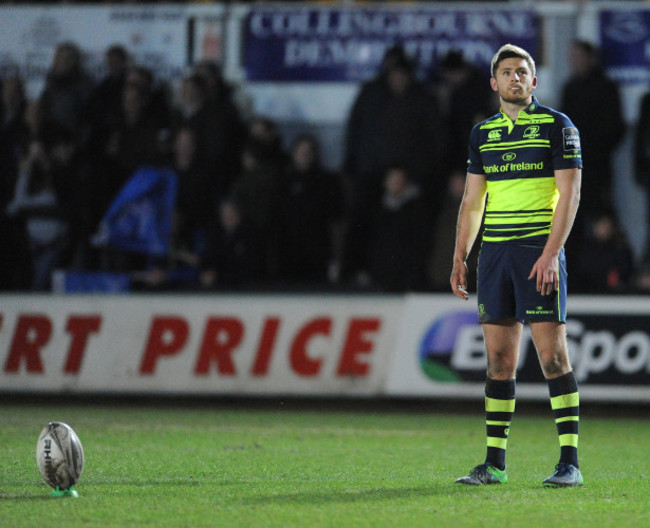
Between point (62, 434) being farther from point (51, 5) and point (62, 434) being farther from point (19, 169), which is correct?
point (51, 5)

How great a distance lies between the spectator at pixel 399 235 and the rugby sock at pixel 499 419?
543cm

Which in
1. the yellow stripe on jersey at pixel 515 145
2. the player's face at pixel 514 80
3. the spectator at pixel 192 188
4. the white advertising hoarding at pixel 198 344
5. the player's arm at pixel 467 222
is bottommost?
the white advertising hoarding at pixel 198 344

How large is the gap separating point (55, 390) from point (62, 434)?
19.1 feet

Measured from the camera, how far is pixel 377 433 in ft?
29.8

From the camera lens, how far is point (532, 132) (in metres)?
6.24

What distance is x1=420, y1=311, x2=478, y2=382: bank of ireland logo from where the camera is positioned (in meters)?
10.9

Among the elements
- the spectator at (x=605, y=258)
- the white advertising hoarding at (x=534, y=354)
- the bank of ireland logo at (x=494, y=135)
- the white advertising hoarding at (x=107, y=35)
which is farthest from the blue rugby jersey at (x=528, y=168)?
the white advertising hoarding at (x=107, y=35)

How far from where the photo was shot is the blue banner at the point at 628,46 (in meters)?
13.2

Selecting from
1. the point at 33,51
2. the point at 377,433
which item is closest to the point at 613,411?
the point at 377,433

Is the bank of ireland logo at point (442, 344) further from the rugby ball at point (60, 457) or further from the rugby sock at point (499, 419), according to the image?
the rugby ball at point (60, 457)

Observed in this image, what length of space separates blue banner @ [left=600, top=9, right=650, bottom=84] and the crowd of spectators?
3.13 feet

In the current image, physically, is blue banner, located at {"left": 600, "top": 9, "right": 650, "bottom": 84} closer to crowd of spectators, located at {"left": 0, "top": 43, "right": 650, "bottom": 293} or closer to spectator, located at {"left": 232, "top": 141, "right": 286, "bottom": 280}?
crowd of spectators, located at {"left": 0, "top": 43, "right": 650, "bottom": 293}

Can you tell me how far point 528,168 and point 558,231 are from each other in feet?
1.32

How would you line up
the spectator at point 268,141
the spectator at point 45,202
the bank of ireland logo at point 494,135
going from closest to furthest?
the bank of ireland logo at point 494,135
the spectator at point 268,141
the spectator at point 45,202
